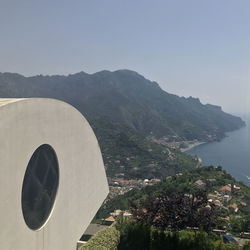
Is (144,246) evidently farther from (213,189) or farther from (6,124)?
(213,189)

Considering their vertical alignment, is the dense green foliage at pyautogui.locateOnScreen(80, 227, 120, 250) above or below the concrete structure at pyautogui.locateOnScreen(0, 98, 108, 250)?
below

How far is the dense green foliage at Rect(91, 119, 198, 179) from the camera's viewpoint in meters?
98.0

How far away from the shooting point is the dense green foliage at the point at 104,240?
15523 millimetres

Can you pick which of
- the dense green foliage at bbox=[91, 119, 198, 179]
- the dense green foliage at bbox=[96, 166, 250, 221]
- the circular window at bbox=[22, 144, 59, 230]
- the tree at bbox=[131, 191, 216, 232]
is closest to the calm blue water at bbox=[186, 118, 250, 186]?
the dense green foliage at bbox=[91, 119, 198, 179]

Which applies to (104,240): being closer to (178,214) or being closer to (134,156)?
(178,214)

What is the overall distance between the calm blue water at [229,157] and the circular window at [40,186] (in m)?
91.7

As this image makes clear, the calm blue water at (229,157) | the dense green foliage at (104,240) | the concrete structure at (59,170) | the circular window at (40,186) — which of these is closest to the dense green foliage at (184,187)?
the concrete structure at (59,170)

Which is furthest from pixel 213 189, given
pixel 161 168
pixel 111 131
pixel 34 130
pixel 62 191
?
pixel 111 131

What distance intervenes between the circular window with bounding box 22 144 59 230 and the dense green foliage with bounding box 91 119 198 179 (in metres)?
80.5

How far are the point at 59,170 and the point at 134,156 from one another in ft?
322

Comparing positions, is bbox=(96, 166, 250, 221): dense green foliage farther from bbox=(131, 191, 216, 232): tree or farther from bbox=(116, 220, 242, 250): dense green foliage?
bbox=(131, 191, 216, 232): tree

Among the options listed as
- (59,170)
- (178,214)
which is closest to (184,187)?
(178,214)

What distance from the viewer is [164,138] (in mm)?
167750

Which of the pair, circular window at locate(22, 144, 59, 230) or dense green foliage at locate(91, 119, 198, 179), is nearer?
circular window at locate(22, 144, 59, 230)
